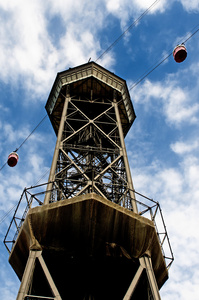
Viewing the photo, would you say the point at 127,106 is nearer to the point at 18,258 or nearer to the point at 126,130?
the point at 126,130

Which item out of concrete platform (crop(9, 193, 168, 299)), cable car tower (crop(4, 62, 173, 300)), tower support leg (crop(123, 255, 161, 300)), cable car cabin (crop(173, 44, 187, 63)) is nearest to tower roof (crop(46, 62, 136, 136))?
cable car cabin (crop(173, 44, 187, 63))

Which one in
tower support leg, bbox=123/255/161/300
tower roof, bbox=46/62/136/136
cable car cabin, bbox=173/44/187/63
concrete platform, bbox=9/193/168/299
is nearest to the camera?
tower support leg, bbox=123/255/161/300

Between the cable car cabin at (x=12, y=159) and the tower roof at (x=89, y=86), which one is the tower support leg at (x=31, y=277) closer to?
the cable car cabin at (x=12, y=159)

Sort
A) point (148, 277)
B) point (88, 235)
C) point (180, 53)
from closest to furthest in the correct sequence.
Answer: point (148, 277), point (88, 235), point (180, 53)

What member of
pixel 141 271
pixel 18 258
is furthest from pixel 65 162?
pixel 141 271

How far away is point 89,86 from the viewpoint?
23.5 m

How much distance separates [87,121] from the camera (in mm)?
21156

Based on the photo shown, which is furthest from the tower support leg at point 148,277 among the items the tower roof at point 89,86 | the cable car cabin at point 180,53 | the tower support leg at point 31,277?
the tower roof at point 89,86

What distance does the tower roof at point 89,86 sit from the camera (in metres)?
23.5

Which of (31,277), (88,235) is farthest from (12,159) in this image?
(31,277)

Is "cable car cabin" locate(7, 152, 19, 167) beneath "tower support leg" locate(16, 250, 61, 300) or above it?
above

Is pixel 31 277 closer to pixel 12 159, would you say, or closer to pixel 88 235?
pixel 88 235

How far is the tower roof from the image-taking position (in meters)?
23.5

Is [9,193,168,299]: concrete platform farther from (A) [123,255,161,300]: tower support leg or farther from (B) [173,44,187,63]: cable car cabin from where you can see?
(B) [173,44,187,63]: cable car cabin
